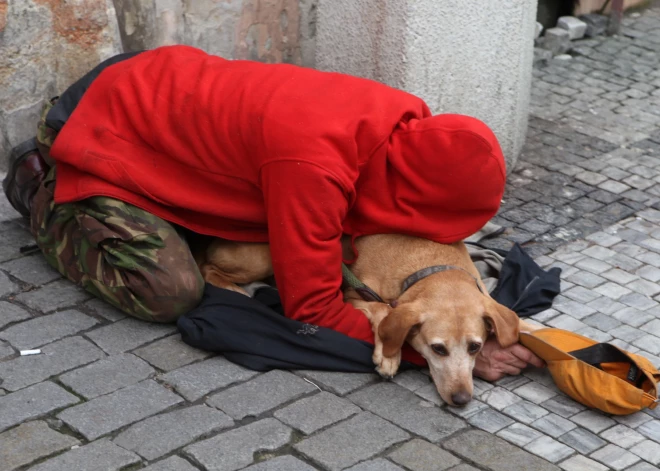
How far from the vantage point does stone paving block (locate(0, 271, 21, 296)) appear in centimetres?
472

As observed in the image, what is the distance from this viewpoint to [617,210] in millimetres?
6055

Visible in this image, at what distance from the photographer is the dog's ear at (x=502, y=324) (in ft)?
13.7

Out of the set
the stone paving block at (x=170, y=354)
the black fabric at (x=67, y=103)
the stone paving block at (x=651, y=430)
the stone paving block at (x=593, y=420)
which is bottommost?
the stone paving block at (x=651, y=430)

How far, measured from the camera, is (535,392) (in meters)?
4.23

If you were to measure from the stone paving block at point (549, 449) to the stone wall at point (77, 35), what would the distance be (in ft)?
10.6

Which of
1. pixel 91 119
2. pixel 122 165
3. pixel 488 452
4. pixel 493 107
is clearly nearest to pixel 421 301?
pixel 488 452

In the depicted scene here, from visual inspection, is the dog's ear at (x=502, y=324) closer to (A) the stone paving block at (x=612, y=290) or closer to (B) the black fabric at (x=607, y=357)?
(B) the black fabric at (x=607, y=357)

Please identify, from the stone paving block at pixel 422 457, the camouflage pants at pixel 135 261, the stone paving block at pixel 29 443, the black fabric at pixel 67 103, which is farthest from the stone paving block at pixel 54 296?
the stone paving block at pixel 422 457

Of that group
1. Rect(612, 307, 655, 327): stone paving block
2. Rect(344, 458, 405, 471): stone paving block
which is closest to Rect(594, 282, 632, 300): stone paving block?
Rect(612, 307, 655, 327): stone paving block

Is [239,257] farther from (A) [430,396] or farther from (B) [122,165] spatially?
(A) [430,396]

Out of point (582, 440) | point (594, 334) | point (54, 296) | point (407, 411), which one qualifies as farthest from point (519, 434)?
point (54, 296)

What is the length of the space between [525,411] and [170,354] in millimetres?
1547

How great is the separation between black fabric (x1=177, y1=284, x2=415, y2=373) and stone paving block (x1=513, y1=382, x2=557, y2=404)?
0.50 m

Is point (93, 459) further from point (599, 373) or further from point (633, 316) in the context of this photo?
point (633, 316)
